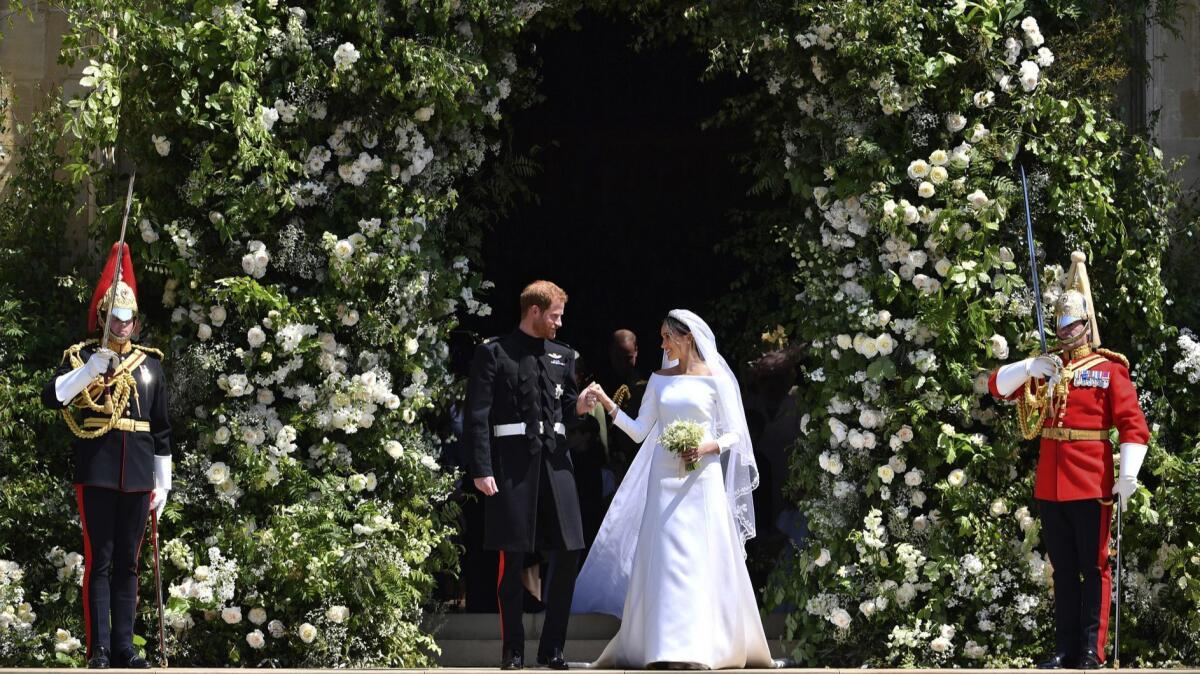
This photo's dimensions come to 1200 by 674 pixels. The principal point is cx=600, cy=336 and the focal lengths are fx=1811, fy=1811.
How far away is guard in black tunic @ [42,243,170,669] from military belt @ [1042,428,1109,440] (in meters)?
4.37

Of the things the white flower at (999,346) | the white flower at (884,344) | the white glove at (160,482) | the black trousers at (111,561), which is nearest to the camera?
the black trousers at (111,561)

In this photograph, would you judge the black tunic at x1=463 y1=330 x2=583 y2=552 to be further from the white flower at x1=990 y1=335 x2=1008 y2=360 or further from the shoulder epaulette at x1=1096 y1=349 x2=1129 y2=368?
the shoulder epaulette at x1=1096 y1=349 x2=1129 y2=368

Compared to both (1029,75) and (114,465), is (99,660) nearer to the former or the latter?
(114,465)

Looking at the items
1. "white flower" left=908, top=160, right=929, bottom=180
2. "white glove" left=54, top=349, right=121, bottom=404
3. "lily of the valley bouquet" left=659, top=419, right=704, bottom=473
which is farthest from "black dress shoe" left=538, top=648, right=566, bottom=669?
"white flower" left=908, top=160, right=929, bottom=180

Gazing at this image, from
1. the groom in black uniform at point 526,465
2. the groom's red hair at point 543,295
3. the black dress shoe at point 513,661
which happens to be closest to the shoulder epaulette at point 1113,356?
the groom in black uniform at point 526,465

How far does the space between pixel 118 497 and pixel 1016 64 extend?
535cm

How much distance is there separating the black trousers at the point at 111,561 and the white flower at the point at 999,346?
175 inches

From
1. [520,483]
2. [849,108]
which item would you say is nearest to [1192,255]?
[849,108]

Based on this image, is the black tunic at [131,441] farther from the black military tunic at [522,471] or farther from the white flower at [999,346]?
the white flower at [999,346]

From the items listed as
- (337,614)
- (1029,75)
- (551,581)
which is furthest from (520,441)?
(1029,75)

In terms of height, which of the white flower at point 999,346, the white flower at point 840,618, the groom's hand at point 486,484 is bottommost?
the white flower at point 840,618

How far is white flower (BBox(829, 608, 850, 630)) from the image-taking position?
9.58 meters

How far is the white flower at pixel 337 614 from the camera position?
930 cm

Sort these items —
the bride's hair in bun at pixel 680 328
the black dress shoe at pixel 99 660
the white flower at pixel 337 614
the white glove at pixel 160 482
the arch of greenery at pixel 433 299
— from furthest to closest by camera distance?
the arch of greenery at pixel 433 299
the white flower at pixel 337 614
the bride's hair in bun at pixel 680 328
the white glove at pixel 160 482
the black dress shoe at pixel 99 660
